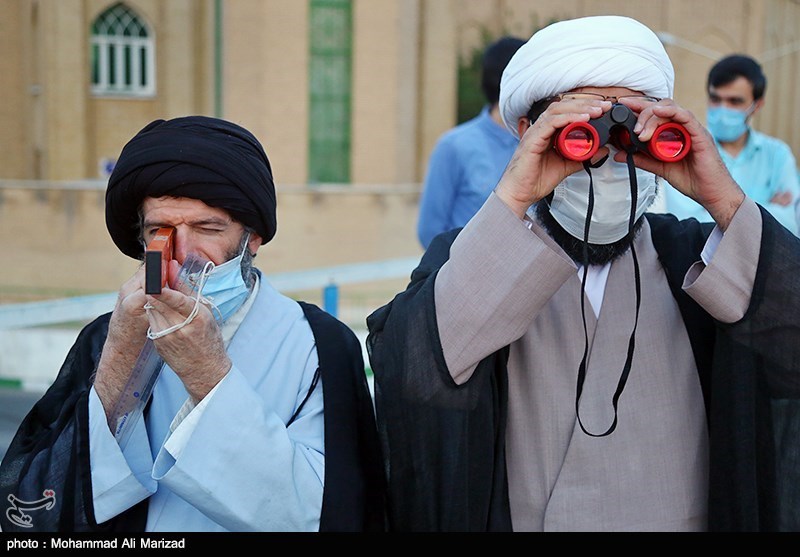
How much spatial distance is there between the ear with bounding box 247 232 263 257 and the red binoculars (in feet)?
2.40

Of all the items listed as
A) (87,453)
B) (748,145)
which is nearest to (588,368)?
(87,453)

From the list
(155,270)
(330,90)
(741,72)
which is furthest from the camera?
(330,90)

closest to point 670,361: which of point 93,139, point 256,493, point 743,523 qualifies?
point 743,523

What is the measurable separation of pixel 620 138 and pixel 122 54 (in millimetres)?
23776

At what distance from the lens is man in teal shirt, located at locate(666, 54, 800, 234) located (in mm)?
4629

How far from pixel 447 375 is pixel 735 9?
30.5 meters

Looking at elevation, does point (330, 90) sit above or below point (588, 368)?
below

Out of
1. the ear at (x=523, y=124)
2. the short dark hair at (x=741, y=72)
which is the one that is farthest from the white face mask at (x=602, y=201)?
the short dark hair at (x=741, y=72)

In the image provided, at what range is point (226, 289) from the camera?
2.16m

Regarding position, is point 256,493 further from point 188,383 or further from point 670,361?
point 670,361

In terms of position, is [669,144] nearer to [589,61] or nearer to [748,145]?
[589,61]

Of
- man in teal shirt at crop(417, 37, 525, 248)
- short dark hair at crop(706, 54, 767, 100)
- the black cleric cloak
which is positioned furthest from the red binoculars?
short dark hair at crop(706, 54, 767, 100)

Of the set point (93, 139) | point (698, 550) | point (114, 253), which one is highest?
point (698, 550)

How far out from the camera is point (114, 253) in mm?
21250
